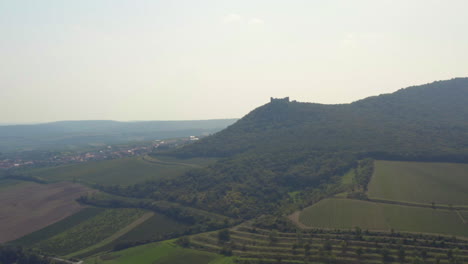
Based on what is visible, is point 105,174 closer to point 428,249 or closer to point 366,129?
point 366,129

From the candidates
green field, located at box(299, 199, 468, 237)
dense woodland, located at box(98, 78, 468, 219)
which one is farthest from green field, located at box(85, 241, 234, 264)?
green field, located at box(299, 199, 468, 237)

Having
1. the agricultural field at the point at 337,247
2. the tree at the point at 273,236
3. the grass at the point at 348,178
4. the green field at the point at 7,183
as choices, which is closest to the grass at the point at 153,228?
the agricultural field at the point at 337,247

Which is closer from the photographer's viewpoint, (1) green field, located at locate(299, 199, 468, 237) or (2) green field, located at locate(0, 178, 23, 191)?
(1) green field, located at locate(299, 199, 468, 237)

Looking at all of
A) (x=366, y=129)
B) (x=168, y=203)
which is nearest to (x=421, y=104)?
(x=366, y=129)

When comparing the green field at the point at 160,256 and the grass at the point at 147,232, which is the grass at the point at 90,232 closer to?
the grass at the point at 147,232

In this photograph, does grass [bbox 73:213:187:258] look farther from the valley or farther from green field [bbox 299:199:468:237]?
green field [bbox 299:199:468:237]

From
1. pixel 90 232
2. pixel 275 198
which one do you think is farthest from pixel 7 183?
pixel 275 198
